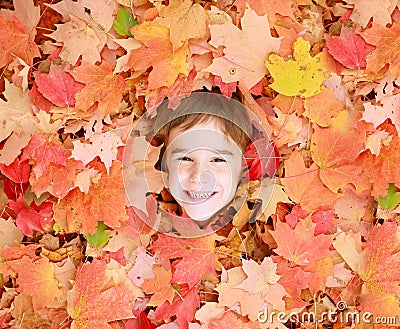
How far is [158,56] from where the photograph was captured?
4.15 ft

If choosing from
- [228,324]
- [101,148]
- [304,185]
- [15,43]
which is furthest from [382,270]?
[15,43]

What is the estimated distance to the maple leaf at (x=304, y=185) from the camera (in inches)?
52.2

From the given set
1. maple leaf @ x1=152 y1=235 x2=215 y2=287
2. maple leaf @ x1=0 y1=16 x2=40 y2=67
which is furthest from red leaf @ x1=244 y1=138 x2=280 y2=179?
maple leaf @ x1=0 y1=16 x2=40 y2=67

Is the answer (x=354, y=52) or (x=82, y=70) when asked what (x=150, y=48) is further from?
(x=354, y=52)

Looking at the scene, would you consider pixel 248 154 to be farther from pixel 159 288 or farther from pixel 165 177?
pixel 159 288

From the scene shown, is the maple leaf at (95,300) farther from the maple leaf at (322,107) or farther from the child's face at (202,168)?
the maple leaf at (322,107)

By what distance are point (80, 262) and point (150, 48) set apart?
0.53 meters

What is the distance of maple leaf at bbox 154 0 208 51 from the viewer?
4.06ft

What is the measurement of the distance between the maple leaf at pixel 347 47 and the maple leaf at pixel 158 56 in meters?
0.33

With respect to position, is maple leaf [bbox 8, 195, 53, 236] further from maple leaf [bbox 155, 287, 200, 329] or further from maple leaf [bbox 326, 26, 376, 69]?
maple leaf [bbox 326, 26, 376, 69]

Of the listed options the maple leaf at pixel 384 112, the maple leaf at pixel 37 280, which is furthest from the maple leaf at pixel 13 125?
the maple leaf at pixel 384 112

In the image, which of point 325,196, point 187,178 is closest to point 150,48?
point 187,178

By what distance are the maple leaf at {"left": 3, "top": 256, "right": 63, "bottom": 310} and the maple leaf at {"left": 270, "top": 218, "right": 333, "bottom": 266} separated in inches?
20.4

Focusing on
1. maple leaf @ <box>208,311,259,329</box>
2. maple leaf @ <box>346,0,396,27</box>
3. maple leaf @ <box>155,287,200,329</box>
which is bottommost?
maple leaf @ <box>208,311,259,329</box>
